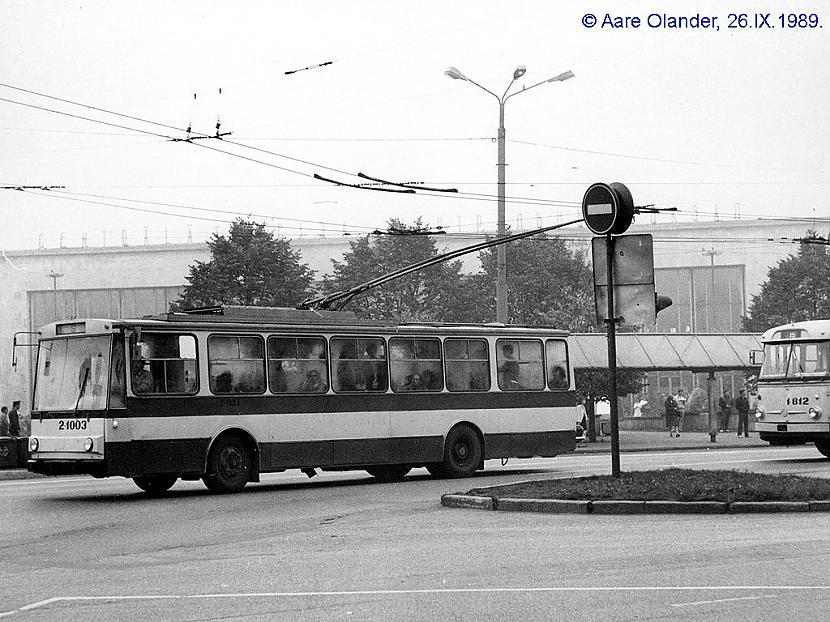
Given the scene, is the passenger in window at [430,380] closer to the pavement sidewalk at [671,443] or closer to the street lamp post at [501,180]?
the street lamp post at [501,180]

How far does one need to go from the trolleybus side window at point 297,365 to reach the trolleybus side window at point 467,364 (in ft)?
8.69

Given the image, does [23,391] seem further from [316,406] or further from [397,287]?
[316,406]

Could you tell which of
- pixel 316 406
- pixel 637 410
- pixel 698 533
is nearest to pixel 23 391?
pixel 637 410

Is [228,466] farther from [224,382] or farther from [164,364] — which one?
[164,364]

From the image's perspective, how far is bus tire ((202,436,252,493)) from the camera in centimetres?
2047

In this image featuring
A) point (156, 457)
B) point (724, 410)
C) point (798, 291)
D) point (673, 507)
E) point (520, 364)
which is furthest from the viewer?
point (798, 291)

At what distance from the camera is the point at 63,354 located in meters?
20.2

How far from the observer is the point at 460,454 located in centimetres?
2400

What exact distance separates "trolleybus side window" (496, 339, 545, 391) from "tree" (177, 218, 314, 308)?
2687cm

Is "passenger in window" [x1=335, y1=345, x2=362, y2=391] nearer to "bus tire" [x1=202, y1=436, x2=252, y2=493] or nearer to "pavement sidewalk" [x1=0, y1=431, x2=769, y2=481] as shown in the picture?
"bus tire" [x1=202, y1=436, x2=252, y2=493]

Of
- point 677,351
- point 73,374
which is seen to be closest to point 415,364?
point 73,374

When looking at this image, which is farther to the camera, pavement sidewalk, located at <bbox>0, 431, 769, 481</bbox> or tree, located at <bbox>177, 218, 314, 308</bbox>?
tree, located at <bbox>177, 218, 314, 308</bbox>

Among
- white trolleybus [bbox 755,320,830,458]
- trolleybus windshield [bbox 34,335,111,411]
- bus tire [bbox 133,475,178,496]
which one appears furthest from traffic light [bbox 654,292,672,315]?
white trolleybus [bbox 755,320,830,458]

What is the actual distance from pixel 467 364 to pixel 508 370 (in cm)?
98
